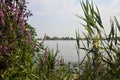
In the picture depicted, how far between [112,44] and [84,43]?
1.27ft

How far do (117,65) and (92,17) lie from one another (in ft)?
2.53

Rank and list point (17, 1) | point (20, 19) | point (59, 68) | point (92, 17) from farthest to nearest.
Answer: point (17, 1)
point (20, 19)
point (59, 68)
point (92, 17)

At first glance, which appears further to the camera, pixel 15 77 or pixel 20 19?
pixel 20 19

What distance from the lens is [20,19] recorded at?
21.0ft

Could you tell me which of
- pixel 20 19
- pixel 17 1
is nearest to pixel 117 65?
pixel 20 19

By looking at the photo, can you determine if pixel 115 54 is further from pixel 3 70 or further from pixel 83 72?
pixel 3 70

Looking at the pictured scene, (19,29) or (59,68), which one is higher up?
(19,29)

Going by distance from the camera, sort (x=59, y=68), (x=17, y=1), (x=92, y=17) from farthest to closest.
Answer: (x=17, y=1)
(x=59, y=68)
(x=92, y=17)

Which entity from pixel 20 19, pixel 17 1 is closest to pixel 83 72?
pixel 20 19

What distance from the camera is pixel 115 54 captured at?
4887mm

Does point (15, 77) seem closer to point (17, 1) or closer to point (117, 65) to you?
point (117, 65)

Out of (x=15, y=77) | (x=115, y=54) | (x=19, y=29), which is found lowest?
(x=15, y=77)

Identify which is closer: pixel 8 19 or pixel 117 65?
pixel 117 65

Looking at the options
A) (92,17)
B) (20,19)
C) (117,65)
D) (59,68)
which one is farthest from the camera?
(20,19)
